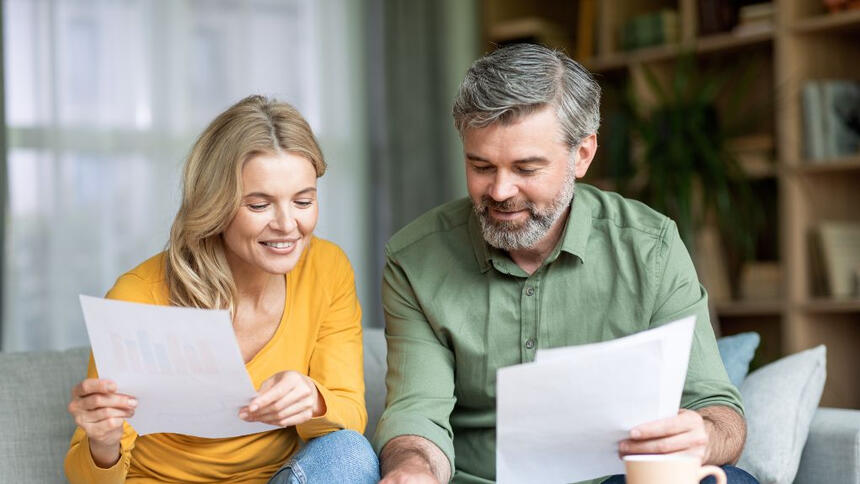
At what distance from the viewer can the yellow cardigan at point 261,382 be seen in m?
1.64

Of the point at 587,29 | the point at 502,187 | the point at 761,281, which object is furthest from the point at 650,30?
the point at 502,187

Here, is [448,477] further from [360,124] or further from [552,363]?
[360,124]

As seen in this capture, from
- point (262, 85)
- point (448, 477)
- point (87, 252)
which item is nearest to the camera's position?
point (448, 477)

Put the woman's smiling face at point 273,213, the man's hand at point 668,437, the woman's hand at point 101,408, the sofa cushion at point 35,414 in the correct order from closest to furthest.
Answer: the man's hand at point 668,437, the woman's hand at point 101,408, the woman's smiling face at point 273,213, the sofa cushion at point 35,414

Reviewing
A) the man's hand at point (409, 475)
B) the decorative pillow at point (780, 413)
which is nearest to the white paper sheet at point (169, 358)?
the man's hand at point (409, 475)

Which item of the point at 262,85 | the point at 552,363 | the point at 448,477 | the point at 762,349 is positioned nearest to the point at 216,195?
the point at 448,477

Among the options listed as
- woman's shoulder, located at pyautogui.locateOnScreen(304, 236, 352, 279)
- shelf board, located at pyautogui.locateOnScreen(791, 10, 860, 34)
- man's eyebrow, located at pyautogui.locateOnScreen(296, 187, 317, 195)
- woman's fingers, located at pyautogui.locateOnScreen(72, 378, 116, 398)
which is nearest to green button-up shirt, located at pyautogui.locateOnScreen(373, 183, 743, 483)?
woman's shoulder, located at pyautogui.locateOnScreen(304, 236, 352, 279)

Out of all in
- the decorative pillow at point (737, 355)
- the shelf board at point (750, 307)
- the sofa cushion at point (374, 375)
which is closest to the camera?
the decorative pillow at point (737, 355)

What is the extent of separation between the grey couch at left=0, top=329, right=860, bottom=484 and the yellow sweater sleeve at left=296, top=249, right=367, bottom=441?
0.52 meters

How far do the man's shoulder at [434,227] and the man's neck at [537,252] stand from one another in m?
0.12

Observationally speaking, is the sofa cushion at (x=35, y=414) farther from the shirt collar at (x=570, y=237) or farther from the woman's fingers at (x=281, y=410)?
the shirt collar at (x=570, y=237)

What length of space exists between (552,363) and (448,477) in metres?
0.45

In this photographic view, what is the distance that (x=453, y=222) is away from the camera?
1810 millimetres

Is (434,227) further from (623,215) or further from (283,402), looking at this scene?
(283,402)
